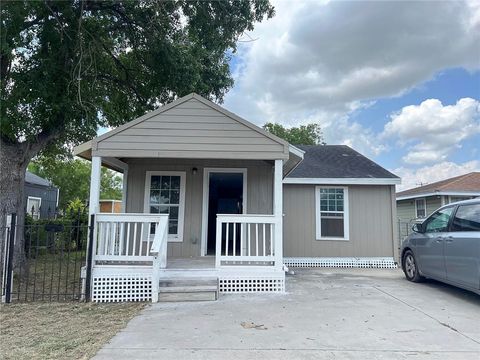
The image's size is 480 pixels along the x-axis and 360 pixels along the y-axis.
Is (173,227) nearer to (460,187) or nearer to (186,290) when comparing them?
(186,290)

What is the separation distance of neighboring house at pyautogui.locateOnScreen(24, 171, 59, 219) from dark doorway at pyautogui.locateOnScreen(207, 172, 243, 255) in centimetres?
1154

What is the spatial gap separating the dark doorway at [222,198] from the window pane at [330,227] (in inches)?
99.0

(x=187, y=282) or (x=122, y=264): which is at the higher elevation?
(x=122, y=264)

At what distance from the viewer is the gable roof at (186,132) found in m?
6.43

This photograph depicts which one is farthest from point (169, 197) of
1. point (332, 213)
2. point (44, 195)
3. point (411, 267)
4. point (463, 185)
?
point (44, 195)

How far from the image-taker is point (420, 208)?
56.8 ft

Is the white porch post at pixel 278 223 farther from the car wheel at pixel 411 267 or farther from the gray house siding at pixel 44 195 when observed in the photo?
the gray house siding at pixel 44 195

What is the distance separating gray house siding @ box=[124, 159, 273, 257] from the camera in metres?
8.12

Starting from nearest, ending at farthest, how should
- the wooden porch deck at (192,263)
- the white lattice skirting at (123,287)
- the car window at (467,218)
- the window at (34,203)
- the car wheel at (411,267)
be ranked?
the car window at (467,218) < the white lattice skirting at (123,287) < the wooden porch deck at (192,263) < the car wheel at (411,267) < the window at (34,203)

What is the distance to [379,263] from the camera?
10125 millimetres

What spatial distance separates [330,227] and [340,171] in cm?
172

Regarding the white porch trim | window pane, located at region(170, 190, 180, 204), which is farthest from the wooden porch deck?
window pane, located at region(170, 190, 180, 204)

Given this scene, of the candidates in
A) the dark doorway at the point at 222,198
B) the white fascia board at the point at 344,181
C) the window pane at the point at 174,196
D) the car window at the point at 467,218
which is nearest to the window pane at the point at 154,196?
the window pane at the point at 174,196

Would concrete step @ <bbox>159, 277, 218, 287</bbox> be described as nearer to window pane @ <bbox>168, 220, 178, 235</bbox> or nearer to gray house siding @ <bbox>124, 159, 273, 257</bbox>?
gray house siding @ <bbox>124, 159, 273, 257</bbox>
